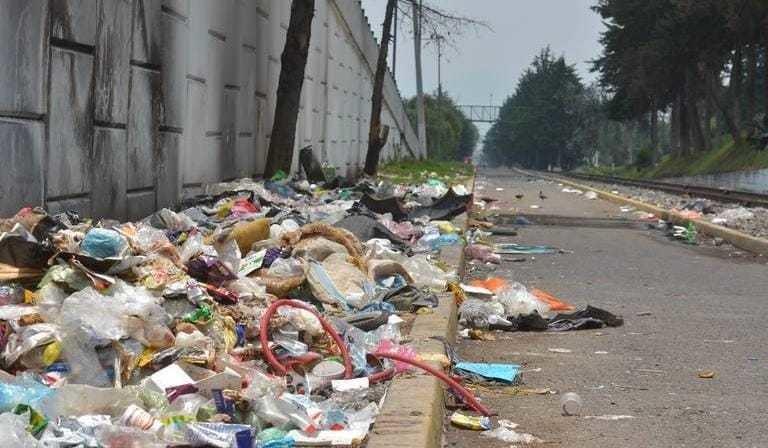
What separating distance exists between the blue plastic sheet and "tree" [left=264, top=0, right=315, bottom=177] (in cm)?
998

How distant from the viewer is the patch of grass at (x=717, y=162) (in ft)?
149

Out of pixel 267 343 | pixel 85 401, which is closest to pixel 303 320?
pixel 267 343

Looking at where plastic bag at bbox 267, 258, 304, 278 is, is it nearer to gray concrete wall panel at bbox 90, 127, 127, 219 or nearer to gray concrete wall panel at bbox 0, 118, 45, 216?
gray concrete wall panel at bbox 0, 118, 45, 216

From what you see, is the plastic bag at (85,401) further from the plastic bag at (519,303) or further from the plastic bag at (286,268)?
the plastic bag at (519,303)

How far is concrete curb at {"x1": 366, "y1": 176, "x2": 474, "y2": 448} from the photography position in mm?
4012

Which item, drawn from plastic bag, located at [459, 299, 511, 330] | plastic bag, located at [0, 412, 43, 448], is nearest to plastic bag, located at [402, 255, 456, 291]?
plastic bag, located at [459, 299, 511, 330]

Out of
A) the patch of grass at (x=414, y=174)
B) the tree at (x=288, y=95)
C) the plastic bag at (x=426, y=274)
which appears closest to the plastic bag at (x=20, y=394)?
the plastic bag at (x=426, y=274)

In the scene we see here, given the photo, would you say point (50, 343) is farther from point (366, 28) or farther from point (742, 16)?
point (742, 16)

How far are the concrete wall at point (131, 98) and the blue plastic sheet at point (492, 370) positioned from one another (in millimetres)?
2686

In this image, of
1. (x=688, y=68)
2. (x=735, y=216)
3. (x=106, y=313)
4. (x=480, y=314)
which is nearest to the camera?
(x=106, y=313)

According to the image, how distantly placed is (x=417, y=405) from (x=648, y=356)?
2460mm

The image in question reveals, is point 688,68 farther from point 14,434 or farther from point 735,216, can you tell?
point 14,434

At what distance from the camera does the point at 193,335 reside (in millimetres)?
4852

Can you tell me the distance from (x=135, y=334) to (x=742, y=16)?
39114 mm
